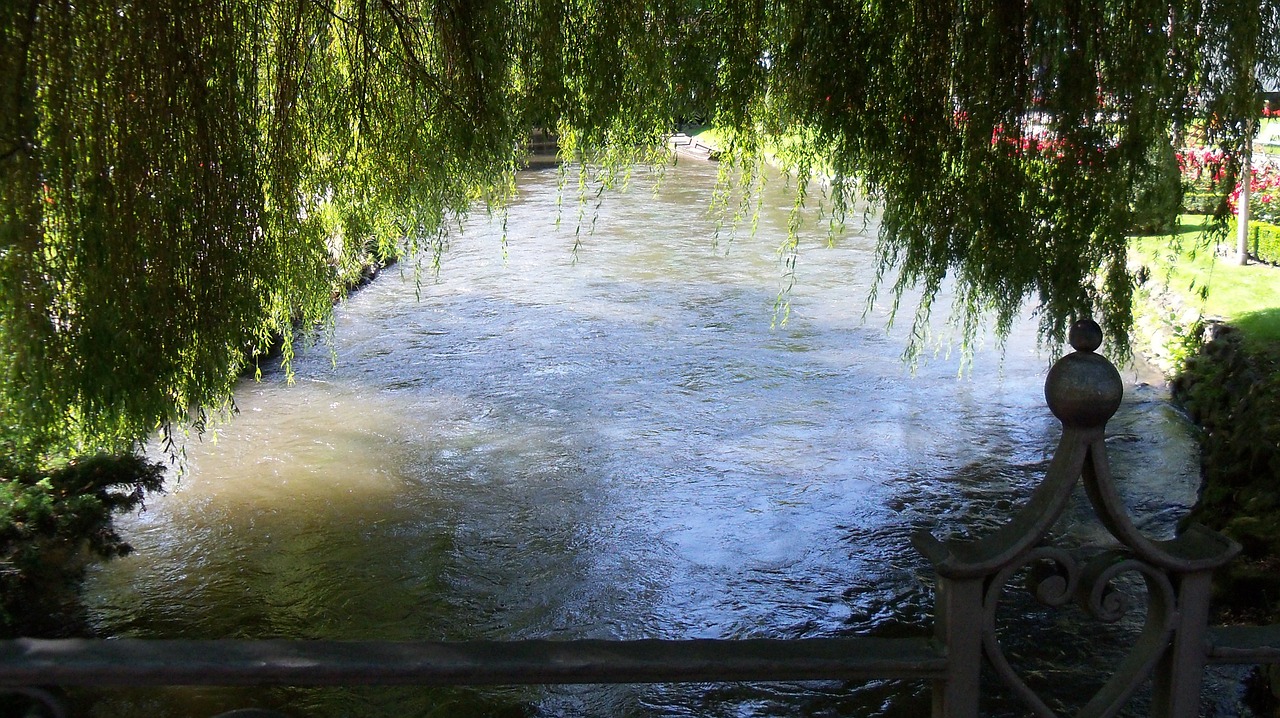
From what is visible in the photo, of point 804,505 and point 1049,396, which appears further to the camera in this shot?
point 804,505

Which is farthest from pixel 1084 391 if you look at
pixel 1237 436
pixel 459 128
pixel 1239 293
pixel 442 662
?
pixel 1239 293

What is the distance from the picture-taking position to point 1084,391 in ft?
5.21

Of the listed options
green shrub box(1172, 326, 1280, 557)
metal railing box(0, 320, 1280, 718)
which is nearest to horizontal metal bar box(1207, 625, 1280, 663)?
metal railing box(0, 320, 1280, 718)

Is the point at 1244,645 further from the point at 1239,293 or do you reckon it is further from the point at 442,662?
the point at 1239,293

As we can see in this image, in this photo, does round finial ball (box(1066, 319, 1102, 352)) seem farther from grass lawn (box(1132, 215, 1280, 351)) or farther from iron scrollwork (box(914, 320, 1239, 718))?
grass lawn (box(1132, 215, 1280, 351))

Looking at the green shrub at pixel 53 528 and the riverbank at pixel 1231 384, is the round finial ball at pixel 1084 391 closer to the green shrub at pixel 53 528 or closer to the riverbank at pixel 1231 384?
the riverbank at pixel 1231 384

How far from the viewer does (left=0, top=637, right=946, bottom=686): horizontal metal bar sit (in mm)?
1557

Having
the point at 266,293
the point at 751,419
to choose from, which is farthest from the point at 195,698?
the point at 751,419

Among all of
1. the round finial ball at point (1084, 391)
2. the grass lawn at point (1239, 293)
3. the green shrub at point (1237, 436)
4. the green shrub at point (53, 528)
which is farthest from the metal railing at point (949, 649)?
the grass lawn at point (1239, 293)

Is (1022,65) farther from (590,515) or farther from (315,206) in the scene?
(590,515)

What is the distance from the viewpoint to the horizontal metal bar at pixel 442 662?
1557mm

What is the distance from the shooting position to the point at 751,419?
10.2 meters

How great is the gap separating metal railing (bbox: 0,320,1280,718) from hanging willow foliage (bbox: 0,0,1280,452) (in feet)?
8.08

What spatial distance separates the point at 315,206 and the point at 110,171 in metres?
Result: 1.31
